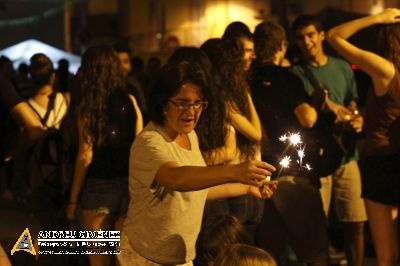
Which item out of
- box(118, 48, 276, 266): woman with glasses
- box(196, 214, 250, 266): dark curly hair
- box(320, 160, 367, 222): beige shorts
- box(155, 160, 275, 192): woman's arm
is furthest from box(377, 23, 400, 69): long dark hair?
box(155, 160, 275, 192): woman's arm

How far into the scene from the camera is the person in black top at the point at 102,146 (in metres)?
5.55

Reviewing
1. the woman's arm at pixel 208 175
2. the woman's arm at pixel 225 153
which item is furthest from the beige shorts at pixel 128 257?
the woman's arm at pixel 225 153

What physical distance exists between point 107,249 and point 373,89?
2.08m

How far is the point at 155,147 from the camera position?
3785 millimetres

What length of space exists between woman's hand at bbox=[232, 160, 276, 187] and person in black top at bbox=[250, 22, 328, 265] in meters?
2.09

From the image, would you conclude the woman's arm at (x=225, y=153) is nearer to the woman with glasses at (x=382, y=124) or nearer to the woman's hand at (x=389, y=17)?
the woman with glasses at (x=382, y=124)

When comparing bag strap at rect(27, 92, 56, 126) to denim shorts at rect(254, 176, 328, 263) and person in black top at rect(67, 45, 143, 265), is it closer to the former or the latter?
person in black top at rect(67, 45, 143, 265)

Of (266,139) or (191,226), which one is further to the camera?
(266,139)

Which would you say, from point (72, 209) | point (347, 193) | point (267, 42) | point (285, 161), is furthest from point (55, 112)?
point (285, 161)

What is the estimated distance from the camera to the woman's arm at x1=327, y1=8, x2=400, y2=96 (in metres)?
5.36

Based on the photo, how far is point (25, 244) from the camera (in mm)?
4906

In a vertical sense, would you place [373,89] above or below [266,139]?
above

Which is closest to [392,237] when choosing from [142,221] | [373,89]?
[373,89]

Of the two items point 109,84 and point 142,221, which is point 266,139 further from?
point 142,221
